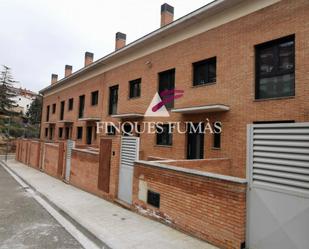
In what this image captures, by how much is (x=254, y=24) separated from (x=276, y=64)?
5.39 ft

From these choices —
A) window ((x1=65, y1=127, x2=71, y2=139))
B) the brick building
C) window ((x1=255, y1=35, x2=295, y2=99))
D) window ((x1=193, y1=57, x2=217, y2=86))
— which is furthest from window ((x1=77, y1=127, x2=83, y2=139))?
window ((x1=255, y1=35, x2=295, y2=99))

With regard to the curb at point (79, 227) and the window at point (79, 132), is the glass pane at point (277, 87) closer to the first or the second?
the curb at point (79, 227)

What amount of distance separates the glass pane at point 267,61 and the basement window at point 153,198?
5.62 m

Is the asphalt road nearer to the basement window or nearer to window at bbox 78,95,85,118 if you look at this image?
the basement window

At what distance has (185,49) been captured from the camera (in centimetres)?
1183

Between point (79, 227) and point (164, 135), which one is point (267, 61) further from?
point (79, 227)

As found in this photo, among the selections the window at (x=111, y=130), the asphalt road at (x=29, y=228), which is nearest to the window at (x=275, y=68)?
the asphalt road at (x=29, y=228)

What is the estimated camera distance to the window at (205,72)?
10750mm

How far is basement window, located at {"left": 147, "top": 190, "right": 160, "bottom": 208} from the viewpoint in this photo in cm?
637

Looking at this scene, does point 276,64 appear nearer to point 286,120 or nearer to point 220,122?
point 286,120

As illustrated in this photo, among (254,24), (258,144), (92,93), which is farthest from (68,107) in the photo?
(258,144)

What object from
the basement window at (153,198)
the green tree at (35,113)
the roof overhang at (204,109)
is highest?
the green tree at (35,113)

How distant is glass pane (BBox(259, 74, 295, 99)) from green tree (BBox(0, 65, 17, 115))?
154 feet

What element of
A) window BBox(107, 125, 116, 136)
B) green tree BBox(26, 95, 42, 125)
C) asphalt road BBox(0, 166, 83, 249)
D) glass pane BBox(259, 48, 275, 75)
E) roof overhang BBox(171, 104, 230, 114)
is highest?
green tree BBox(26, 95, 42, 125)
